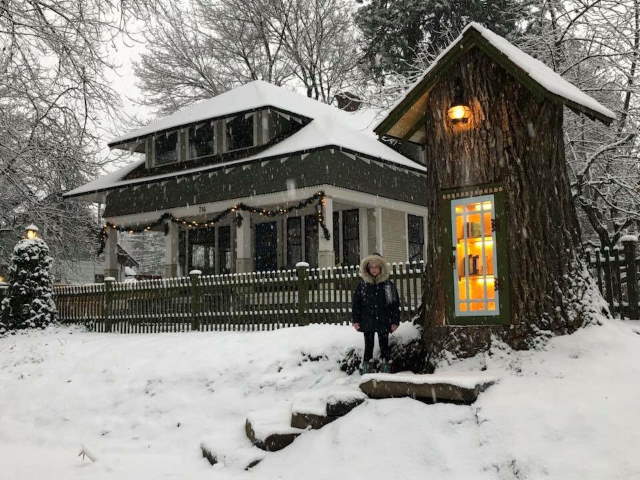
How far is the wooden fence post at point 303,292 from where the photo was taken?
1237 cm

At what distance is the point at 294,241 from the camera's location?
20.3m

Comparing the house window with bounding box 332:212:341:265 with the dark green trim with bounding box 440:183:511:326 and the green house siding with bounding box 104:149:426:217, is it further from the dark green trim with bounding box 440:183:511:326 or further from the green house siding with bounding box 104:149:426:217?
the dark green trim with bounding box 440:183:511:326

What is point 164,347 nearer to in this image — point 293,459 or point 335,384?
point 335,384

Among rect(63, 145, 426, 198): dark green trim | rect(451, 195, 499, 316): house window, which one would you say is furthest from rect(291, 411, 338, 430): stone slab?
rect(63, 145, 426, 198): dark green trim

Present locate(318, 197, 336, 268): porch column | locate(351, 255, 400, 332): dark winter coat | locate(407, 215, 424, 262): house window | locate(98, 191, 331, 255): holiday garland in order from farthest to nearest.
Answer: locate(407, 215, 424, 262): house window < locate(98, 191, 331, 255): holiday garland < locate(318, 197, 336, 268): porch column < locate(351, 255, 400, 332): dark winter coat

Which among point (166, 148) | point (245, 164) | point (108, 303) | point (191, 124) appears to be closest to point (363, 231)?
point (245, 164)

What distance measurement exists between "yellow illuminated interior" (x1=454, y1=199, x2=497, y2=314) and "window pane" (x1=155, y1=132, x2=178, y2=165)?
14810mm

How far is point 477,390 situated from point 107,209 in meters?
→ 18.5

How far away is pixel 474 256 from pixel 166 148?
51.5 feet

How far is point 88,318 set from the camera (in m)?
16.4

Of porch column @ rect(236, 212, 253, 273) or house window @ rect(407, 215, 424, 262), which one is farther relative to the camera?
house window @ rect(407, 215, 424, 262)

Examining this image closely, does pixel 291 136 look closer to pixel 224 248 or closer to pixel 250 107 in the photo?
pixel 250 107

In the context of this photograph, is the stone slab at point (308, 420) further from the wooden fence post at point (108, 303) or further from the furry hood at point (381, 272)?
the wooden fence post at point (108, 303)

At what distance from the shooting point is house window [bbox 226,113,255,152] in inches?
794
